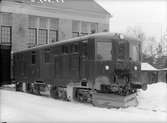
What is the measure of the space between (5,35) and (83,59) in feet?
55.6

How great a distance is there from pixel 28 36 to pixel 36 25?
126cm

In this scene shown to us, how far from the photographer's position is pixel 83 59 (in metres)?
15.3

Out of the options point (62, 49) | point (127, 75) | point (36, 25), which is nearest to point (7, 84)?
point (36, 25)

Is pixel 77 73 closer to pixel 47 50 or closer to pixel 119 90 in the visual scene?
pixel 119 90

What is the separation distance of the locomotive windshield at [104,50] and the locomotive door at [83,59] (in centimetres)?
62

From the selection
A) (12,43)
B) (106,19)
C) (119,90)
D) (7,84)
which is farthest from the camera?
(106,19)

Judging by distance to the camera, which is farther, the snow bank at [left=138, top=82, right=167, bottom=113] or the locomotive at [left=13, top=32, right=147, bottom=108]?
the locomotive at [left=13, top=32, right=147, bottom=108]

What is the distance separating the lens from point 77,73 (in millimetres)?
15781

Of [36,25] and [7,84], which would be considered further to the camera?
[36,25]

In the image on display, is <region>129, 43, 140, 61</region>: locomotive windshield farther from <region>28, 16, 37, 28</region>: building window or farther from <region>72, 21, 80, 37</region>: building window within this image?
<region>72, 21, 80, 37</region>: building window

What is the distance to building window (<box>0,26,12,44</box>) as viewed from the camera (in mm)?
30283

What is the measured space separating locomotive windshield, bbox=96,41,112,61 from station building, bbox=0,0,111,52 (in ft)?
56.2

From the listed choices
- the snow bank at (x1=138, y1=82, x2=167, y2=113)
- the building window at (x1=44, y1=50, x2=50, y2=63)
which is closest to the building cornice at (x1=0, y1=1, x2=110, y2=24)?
the building window at (x1=44, y1=50, x2=50, y2=63)

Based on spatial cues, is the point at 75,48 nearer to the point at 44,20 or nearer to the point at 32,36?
the point at 32,36
